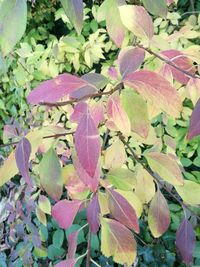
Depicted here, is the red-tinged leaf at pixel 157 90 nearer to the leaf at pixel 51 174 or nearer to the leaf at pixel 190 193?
the leaf at pixel 51 174

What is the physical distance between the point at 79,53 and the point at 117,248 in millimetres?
1611

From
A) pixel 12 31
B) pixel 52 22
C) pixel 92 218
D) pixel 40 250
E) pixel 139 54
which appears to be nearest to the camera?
pixel 12 31

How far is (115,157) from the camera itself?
32.8 inches

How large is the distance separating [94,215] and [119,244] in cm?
7

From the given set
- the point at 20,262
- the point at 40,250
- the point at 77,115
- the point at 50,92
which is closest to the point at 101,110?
the point at 77,115

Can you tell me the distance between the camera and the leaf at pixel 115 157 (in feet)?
2.71

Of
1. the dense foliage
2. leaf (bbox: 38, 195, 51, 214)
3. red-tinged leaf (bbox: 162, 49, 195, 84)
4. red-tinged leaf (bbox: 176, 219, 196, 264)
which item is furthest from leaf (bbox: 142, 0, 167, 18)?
leaf (bbox: 38, 195, 51, 214)

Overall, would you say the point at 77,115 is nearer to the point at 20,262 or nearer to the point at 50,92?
the point at 50,92

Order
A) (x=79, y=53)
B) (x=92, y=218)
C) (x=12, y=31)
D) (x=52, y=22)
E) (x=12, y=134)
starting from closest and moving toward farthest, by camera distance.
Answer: (x=12, y=31)
(x=92, y=218)
(x=12, y=134)
(x=79, y=53)
(x=52, y=22)

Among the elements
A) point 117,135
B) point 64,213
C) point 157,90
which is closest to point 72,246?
point 64,213

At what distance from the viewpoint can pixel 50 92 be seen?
516 mm

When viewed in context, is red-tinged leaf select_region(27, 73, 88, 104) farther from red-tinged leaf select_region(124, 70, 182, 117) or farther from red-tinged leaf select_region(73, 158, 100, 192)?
red-tinged leaf select_region(73, 158, 100, 192)

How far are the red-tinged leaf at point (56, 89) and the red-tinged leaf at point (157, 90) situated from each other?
7 centimetres

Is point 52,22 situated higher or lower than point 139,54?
lower
